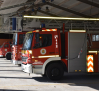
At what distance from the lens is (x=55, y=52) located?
956 cm

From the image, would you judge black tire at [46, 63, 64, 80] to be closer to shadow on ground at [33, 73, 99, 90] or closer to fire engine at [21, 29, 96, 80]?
fire engine at [21, 29, 96, 80]

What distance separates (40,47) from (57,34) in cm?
98

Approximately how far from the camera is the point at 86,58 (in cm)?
979

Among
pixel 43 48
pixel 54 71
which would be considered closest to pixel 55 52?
pixel 43 48

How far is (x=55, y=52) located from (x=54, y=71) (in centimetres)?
86

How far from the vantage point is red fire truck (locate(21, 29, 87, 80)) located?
9469mm

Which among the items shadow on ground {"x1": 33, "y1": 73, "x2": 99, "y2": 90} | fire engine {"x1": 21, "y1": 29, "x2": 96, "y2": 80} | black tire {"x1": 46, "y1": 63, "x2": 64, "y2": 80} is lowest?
shadow on ground {"x1": 33, "y1": 73, "x2": 99, "y2": 90}

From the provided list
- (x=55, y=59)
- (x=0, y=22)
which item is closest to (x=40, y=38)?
(x=55, y=59)

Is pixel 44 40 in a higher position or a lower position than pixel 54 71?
higher

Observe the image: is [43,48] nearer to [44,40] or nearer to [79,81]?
[44,40]

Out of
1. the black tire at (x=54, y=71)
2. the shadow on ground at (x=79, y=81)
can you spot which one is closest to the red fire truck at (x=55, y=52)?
the black tire at (x=54, y=71)

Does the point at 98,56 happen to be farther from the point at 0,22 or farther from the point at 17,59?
the point at 0,22

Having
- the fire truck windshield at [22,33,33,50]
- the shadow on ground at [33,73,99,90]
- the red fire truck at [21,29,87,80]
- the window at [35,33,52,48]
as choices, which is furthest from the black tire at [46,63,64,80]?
the fire truck windshield at [22,33,33,50]

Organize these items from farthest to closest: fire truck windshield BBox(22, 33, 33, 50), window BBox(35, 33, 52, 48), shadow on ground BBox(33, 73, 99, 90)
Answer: fire truck windshield BBox(22, 33, 33, 50)
window BBox(35, 33, 52, 48)
shadow on ground BBox(33, 73, 99, 90)
